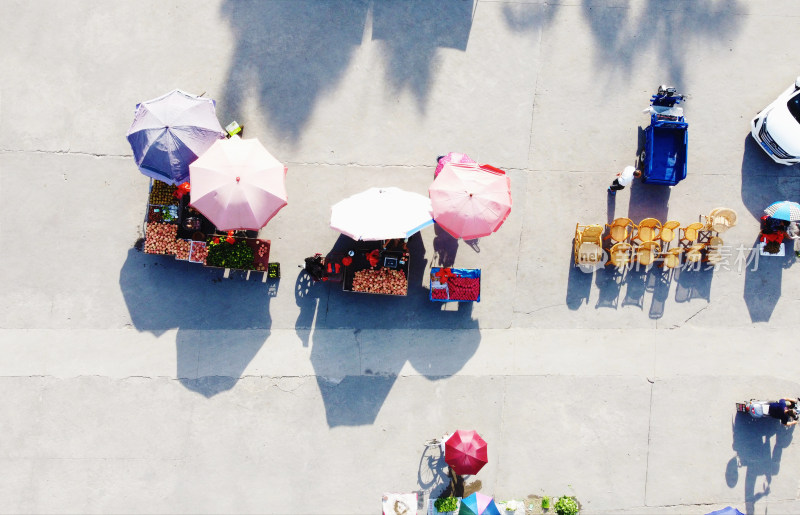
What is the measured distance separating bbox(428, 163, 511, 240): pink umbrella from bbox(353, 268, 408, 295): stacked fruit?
1831 millimetres

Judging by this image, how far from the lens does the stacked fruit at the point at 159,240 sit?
1084 centimetres

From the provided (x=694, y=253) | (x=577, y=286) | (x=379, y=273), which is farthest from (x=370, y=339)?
(x=694, y=253)

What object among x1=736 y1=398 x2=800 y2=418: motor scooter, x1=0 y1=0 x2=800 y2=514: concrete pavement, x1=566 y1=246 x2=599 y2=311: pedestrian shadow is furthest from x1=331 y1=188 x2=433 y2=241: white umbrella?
x1=736 y1=398 x2=800 y2=418: motor scooter

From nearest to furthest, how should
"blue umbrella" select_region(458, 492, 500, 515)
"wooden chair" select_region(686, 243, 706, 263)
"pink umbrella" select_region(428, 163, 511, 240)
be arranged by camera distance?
"pink umbrella" select_region(428, 163, 511, 240)
"blue umbrella" select_region(458, 492, 500, 515)
"wooden chair" select_region(686, 243, 706, 263)

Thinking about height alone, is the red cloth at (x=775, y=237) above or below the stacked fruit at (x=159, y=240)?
above

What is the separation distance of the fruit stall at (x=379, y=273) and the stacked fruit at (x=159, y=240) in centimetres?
384

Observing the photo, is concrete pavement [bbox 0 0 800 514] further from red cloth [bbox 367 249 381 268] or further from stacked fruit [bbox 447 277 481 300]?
red cloth [bbox 367 249 381 268]

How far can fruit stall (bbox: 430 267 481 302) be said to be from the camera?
11.0 metres

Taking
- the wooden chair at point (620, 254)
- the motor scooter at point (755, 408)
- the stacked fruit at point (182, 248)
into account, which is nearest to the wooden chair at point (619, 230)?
the wooden chair at point (620, 254)

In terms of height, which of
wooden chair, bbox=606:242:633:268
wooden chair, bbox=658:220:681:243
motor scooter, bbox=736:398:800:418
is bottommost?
motor scooter, bbox=736:398:800:418

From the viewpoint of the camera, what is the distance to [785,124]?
11.3 m

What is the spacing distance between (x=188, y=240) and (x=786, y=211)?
1352 cm

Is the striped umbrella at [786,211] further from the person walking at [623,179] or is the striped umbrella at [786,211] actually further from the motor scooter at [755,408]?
the motor scooter at [755,408]

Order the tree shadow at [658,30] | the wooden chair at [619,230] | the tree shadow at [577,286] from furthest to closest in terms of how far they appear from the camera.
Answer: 1. the tree shadow at [658,30]
2. the tree shadow at [577,286]
3. the wooden chair at [619,230]
